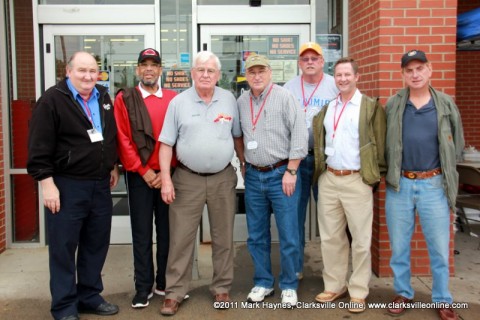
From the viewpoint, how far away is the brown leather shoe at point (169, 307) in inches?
155

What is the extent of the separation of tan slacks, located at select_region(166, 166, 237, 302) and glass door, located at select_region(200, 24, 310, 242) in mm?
1656

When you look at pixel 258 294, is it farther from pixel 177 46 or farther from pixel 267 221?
pixel 177 46

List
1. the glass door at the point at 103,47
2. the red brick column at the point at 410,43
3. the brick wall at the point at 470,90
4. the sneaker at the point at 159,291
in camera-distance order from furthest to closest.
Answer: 1. the brick wall at the point at 470,90
2. the glass door at the point at 103,47
3. the red brick column at the point at 410,43
4. the sneaker at the point at 159,291

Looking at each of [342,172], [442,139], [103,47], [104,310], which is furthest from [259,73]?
[103,47]

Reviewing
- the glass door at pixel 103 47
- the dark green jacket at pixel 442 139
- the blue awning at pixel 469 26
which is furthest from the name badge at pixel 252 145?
the blue awning at pixel 469 26

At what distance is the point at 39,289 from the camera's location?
4.55 meters

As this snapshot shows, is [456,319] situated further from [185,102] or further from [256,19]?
[256,19]

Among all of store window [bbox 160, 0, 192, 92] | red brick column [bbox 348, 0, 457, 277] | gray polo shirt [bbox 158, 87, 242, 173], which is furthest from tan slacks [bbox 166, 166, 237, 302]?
store window [bbox 160, 0, 192, 92]

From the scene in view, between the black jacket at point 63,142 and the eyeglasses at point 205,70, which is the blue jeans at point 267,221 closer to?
the eyeglasses at point 205,70

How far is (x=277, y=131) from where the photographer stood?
3.92 meters

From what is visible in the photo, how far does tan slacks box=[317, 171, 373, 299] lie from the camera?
3.92m

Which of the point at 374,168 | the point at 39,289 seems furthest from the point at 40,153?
the point at 374,168

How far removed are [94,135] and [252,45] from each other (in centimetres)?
258

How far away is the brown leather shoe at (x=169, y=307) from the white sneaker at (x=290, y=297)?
87 cm
